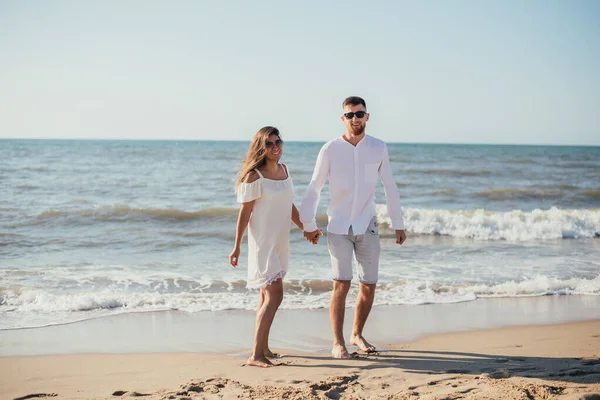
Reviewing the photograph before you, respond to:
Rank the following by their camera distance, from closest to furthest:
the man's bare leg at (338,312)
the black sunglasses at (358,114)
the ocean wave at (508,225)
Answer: the black sunglasses at (358,114)
the man's bare leg at (338,312)
the ocean wave at (508,225)

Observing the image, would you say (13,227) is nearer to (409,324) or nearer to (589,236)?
(409,324)

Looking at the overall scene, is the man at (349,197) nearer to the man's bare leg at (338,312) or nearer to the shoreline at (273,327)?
the man's bare leg at (338,312)

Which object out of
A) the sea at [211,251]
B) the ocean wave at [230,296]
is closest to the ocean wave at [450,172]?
the sea at [211,251]

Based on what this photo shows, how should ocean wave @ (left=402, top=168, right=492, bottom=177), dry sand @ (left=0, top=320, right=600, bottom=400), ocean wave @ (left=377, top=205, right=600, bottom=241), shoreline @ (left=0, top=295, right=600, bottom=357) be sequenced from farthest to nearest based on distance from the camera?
ocean wave @ (left=402, top=168, right=492, bottom=177), ocean wave @ (left=377, top=205, right=600, bottom=241), shoreline @ (left=0, top=295, right=600, bottom=357), dry sand @ (left=0, top=320, right=600, bottom=400)

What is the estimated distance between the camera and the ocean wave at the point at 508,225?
1211cm

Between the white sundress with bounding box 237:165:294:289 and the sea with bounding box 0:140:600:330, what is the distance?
0.92 m

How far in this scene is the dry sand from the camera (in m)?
3.67

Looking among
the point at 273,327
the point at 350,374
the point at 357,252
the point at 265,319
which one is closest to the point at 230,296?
the point at 273,327

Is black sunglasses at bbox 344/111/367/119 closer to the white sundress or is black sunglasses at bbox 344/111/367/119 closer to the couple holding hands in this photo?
the couple holding hands

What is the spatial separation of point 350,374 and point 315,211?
124 cm

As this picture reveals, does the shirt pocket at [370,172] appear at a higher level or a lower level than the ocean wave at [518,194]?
higher

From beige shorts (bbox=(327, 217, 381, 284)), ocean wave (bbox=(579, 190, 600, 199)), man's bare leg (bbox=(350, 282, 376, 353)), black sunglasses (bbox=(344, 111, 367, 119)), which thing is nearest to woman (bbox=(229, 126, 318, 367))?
beige shorts (bbox=(327, 217, 381, 284))

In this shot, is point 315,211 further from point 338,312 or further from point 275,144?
point 338,312

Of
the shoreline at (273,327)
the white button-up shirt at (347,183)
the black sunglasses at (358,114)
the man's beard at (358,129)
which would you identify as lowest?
the shoreline at (273,327)
